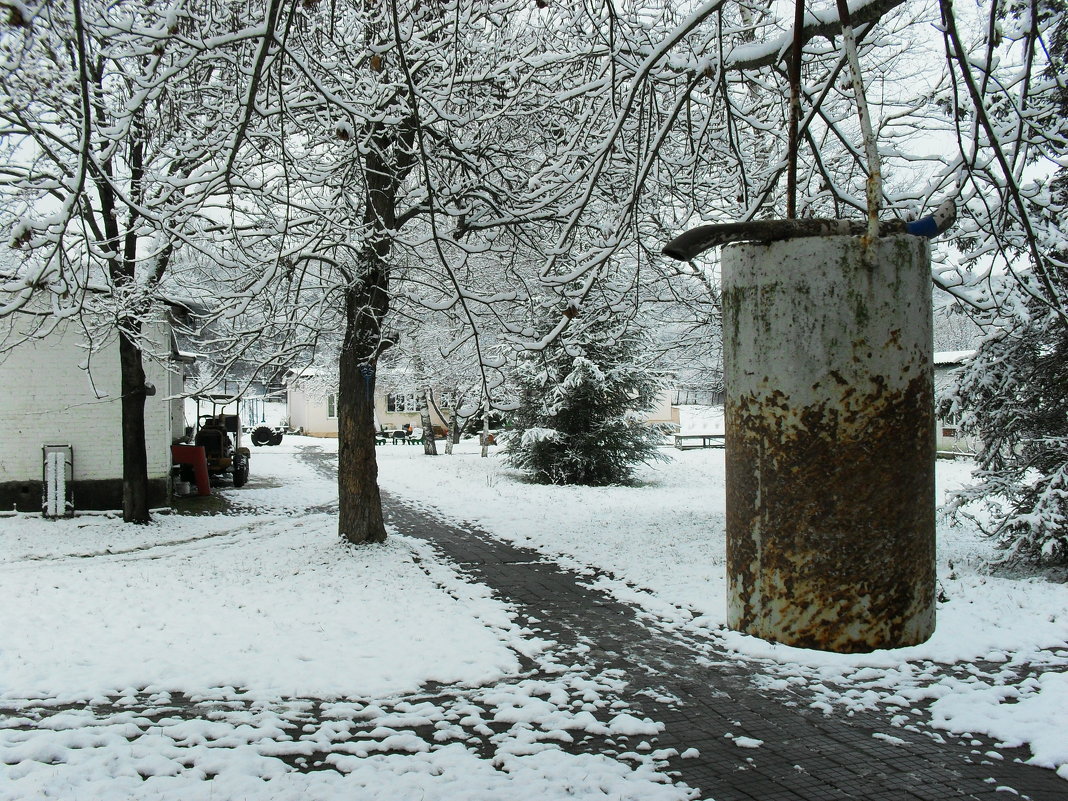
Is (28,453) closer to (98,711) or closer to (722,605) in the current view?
(98,711)

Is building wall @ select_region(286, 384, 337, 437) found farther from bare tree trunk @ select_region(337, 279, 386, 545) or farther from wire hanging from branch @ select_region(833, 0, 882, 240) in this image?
wire hanging from branch @ select_region(833, 0, 882, 240)

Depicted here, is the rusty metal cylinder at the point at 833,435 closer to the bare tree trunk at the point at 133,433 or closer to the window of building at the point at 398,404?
the bare tree trunk at the point at 133,433

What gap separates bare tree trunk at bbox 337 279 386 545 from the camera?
37.0ft

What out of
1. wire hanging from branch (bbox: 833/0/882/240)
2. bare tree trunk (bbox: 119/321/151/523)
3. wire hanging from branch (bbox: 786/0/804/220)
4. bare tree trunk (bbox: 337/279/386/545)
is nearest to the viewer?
wire hanging from branch (bbox: 833/0/882/240)

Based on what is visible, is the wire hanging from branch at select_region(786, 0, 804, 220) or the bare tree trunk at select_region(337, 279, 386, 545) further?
the bare tree trunk at select_region(337, 279, 386, 545)

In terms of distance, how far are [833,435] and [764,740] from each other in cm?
443

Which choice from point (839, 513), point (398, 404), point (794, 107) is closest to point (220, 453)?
point (794, 107)

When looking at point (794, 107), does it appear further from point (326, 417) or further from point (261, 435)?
point (326, 417)

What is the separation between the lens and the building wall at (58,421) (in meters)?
15.9

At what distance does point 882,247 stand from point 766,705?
5.13 m

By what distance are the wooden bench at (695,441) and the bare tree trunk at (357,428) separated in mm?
23307

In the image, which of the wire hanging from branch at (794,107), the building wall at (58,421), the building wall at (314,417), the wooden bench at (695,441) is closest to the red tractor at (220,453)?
the building wall at (58,421)

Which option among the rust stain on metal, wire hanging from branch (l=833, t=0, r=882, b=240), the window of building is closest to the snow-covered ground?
the rust stain on metal

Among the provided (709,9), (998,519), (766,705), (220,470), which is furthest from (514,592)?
(220,470)
